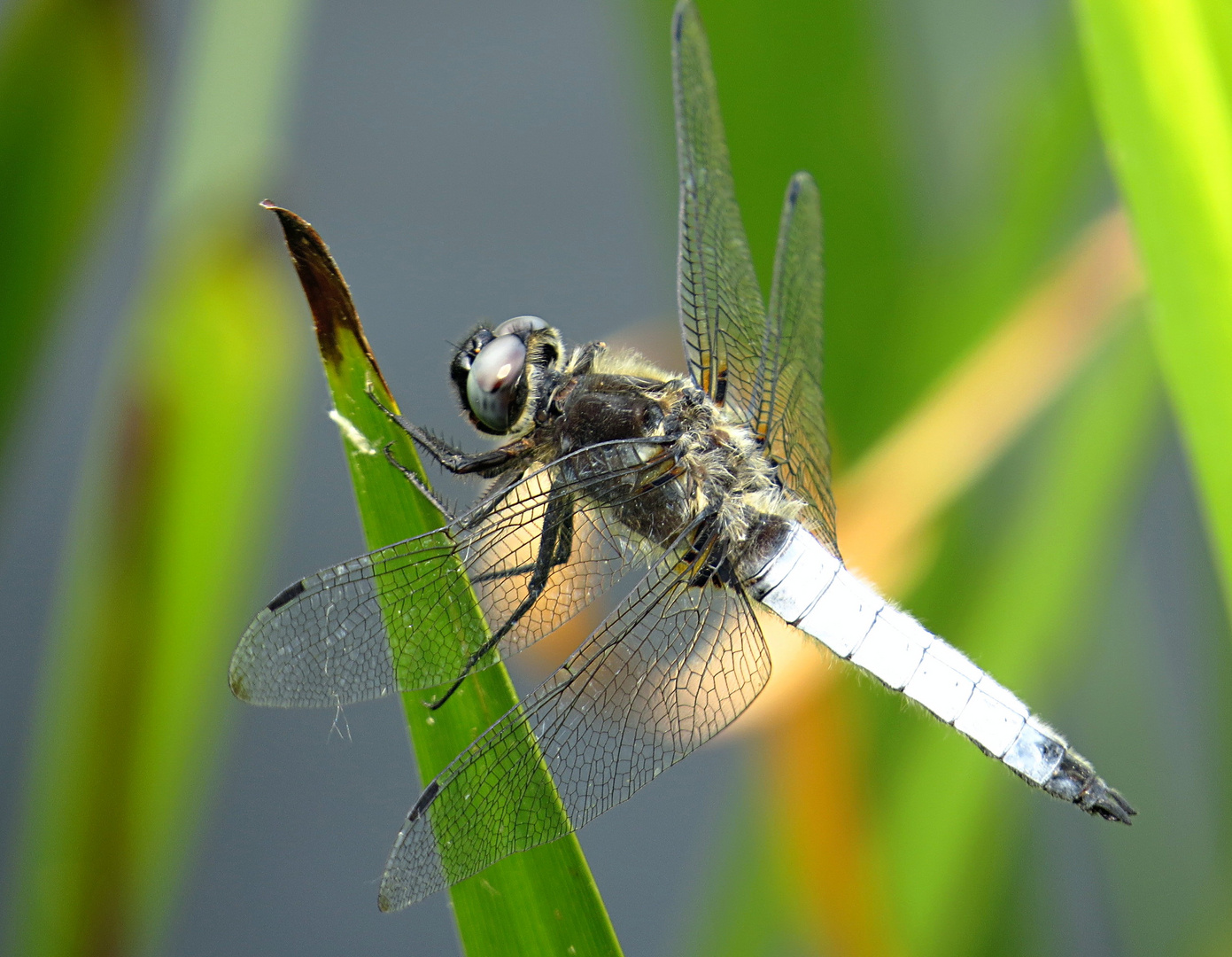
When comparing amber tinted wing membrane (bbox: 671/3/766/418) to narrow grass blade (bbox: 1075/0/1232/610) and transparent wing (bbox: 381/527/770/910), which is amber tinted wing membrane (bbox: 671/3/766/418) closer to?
transparent wing (bbox: 381/527/770/910)

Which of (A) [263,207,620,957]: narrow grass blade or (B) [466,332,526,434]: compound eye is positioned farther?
(B) [466,332,526,434]: compound eye

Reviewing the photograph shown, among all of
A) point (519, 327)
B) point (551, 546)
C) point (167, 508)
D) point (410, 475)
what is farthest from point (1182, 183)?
point (167, 508)

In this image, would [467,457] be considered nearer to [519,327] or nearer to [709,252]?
[519,327]

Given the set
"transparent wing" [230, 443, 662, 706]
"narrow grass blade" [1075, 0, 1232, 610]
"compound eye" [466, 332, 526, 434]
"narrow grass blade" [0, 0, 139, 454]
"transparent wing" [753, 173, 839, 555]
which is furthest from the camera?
"transparent wing" [753, 173, 839, 555]

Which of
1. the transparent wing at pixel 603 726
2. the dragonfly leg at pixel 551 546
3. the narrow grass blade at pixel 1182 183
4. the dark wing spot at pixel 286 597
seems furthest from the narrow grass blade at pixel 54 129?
the narrow grass blade at pixel 1182 183

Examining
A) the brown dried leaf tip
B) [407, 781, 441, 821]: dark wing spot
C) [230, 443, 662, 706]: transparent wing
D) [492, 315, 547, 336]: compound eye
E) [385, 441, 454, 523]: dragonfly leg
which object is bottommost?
[407, 781, 441, 821]: dark wing spot

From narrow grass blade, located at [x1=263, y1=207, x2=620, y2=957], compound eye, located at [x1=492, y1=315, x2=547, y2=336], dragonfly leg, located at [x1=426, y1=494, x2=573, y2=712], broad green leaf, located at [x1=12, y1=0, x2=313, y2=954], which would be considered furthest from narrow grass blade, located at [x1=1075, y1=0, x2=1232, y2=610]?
broad green leaf, located at [x1=12, y1=0, x2=313, y2=954]

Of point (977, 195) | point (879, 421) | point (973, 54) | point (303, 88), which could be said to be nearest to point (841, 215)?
point (879, 421)
